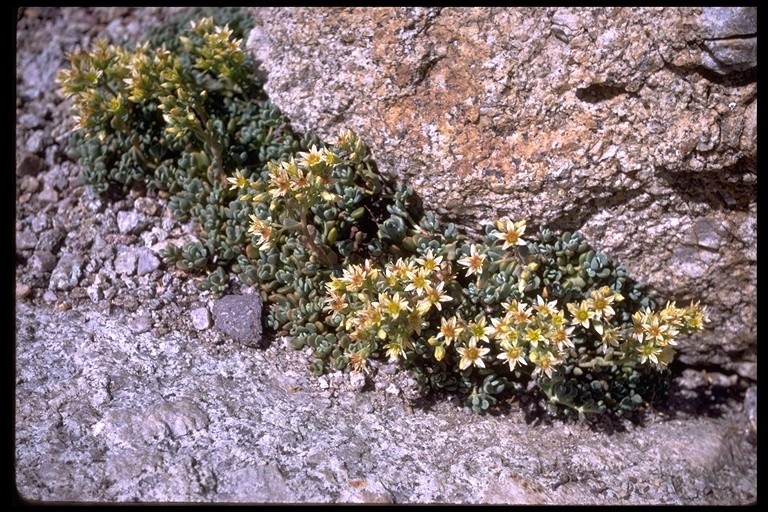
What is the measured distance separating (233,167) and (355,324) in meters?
1.57

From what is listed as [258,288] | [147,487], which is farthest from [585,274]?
[147,487]

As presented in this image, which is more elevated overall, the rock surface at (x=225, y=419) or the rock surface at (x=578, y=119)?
the rock surface at (x=578, y=119)

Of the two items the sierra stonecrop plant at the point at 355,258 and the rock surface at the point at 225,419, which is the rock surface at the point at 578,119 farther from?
the rock surface at the point at 225,419

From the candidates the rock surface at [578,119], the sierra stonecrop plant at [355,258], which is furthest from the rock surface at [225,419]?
the rock surface at [578,119]

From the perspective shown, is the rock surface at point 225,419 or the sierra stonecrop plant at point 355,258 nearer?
the rock surface at point 225,419

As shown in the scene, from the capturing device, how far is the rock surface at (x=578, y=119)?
3.69m

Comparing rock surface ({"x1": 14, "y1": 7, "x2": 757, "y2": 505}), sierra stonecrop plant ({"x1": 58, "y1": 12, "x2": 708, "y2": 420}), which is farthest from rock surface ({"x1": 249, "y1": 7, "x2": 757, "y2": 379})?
rock surface ({"x1": 14, "y1": 7, "x2": 757, "y2": 505})

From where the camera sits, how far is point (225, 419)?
3.50 m

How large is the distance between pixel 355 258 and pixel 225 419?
120cm

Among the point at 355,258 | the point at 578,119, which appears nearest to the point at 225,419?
the point at 355,258

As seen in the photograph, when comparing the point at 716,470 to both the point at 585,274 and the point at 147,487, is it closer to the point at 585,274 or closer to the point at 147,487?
the point at 585,274

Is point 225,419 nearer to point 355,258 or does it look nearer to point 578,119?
point 355,258

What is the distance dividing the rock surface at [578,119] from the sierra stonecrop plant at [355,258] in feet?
0.56

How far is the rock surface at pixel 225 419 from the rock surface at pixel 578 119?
0.95 metres
